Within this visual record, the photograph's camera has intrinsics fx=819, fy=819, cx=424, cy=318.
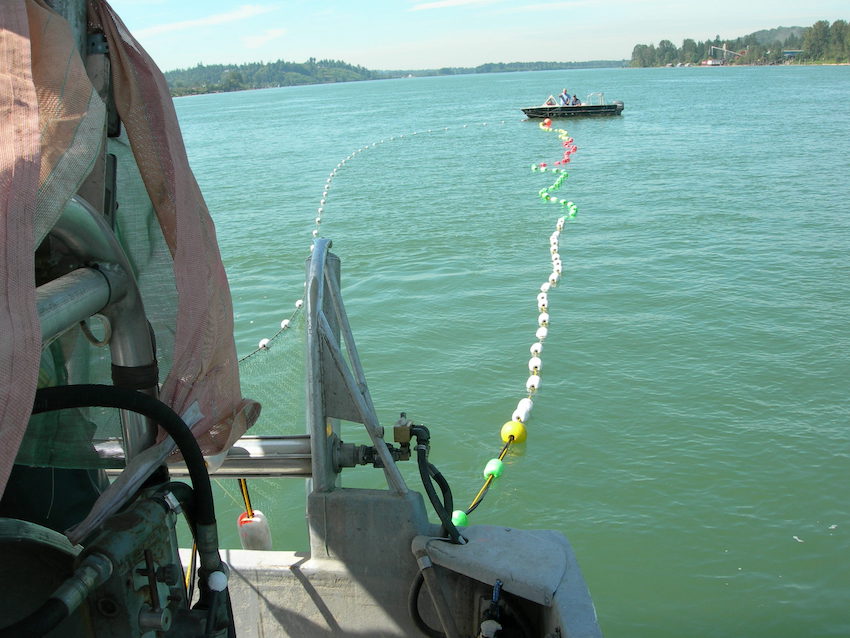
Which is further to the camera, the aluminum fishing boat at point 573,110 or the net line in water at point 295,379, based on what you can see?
the aluminum fishing boat at point 573,110

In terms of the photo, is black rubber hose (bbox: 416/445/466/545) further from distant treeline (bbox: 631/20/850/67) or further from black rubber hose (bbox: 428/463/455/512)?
distant treeline (bbox: 631/20/850/67)

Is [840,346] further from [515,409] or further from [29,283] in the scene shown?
[29,283]

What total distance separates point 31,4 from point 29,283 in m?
0.71

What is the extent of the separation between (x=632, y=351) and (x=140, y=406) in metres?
10.0

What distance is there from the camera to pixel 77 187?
146 centimetres

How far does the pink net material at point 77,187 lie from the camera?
4.04ft

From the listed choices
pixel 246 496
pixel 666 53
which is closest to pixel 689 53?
pixel 666 53

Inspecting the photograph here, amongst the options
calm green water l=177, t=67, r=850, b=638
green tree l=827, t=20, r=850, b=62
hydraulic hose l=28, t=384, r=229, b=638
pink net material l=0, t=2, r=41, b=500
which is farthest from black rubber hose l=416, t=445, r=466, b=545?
green tree l=827, t=20, r=850, b=62

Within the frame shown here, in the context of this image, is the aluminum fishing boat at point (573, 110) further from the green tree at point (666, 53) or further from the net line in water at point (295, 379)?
the green tree at point (666, 53)

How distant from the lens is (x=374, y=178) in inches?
1061

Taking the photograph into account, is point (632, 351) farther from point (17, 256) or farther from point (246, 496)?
point (17, 256)

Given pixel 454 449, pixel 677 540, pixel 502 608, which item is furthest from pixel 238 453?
pixel 454 449

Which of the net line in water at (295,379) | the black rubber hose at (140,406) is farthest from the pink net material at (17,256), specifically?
the net line in water at (295,379)

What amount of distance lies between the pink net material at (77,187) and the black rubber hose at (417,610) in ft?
4.56
